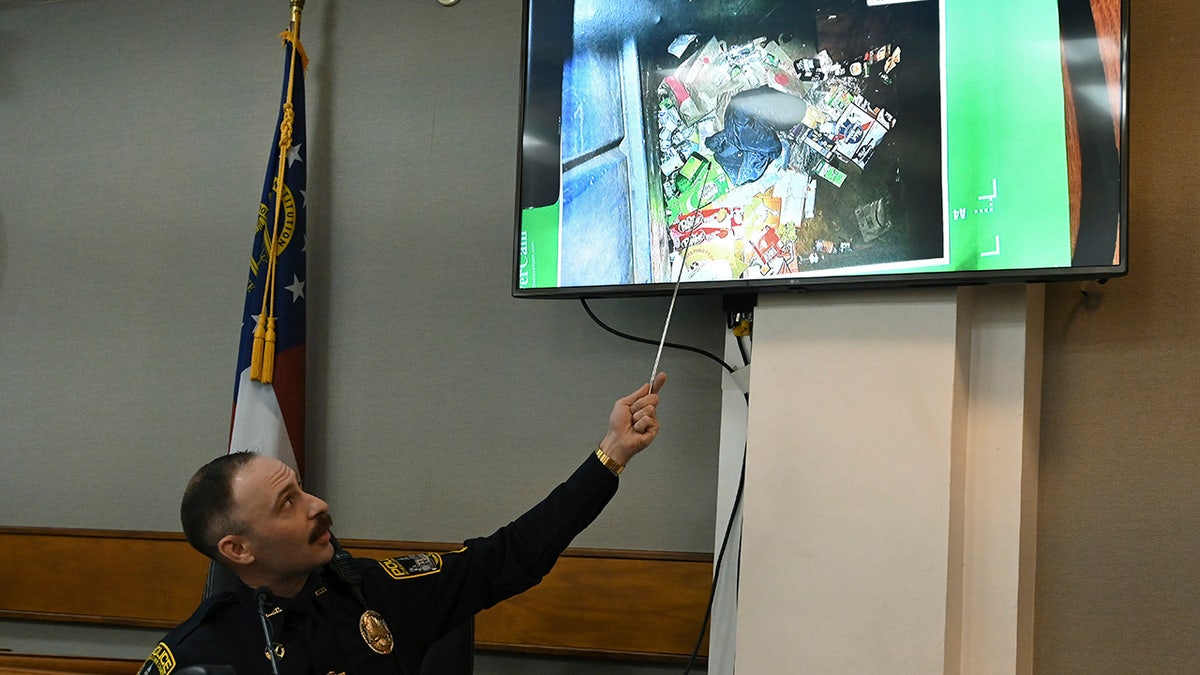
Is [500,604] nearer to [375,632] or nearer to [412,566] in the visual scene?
[412,566]

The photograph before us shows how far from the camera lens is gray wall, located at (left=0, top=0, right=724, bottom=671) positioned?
10.3ft

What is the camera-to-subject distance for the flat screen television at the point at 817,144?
221cm

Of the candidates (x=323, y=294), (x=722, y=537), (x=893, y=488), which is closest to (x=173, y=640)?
(x=722, y=537)

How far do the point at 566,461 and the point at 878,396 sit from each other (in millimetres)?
1018

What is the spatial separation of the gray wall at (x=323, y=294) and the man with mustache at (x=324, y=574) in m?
0.85

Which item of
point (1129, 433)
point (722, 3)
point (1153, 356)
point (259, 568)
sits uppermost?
point (722, 3)

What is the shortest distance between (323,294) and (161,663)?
1.63 metres

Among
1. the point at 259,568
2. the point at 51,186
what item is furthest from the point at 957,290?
the point at 51,186

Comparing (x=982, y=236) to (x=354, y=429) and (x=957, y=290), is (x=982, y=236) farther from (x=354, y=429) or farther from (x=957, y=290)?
(x=354, y=429)

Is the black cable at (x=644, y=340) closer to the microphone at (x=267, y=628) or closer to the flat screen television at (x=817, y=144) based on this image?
the flat screen television at (x=817, y=144)

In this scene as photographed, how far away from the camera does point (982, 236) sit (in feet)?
7.41

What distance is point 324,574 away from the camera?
2139 mm

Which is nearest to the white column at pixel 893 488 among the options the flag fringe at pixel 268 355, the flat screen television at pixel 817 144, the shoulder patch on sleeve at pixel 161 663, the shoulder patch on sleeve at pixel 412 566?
the flat screen television at pixel 817 144

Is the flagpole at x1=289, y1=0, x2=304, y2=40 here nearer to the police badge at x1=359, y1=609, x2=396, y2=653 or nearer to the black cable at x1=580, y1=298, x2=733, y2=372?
the black cable at x1=580, y1=298, x2=733, y2=372
